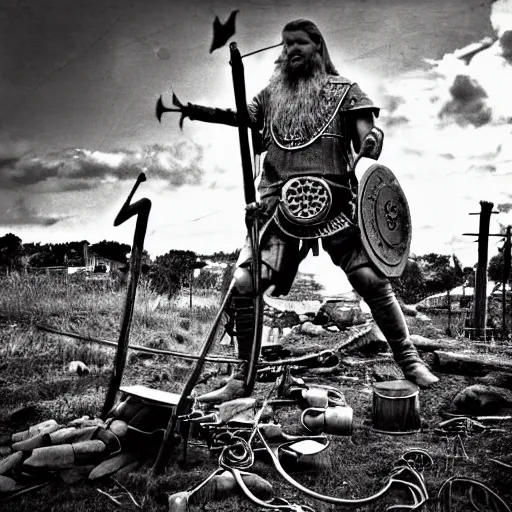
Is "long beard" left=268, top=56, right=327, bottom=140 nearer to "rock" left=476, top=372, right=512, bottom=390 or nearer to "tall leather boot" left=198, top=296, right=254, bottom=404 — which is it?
"tall leather boot" left=198, top=296, right=254, bottom=404

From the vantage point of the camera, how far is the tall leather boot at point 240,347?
11.1 ft

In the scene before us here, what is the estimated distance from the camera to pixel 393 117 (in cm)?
338

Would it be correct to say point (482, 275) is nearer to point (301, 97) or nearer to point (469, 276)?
point (469, 276)

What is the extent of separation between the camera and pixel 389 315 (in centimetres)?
330

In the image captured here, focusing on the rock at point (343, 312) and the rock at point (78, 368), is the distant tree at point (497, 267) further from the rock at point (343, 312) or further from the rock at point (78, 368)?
the rock at point (78, 368)

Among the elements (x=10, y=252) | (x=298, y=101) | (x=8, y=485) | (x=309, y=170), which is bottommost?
(x=8, y=485)

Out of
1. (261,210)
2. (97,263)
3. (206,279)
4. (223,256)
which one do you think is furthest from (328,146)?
(97,263)

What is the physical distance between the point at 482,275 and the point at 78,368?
2758mm

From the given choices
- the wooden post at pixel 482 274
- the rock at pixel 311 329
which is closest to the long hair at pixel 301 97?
the wooden post at pixel 482 274

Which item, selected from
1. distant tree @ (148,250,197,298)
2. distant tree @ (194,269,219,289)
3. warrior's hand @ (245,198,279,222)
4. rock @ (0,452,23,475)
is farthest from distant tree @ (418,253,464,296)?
rock @ (0,452,23,475)

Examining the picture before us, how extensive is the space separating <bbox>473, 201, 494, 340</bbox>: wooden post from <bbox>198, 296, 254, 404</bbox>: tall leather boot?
1551mm

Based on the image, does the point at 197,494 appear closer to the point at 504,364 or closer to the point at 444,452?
the point at 444,452

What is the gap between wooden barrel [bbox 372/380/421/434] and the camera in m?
3.06

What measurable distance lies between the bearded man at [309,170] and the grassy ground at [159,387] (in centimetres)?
27
